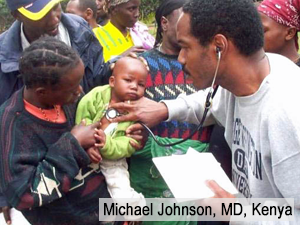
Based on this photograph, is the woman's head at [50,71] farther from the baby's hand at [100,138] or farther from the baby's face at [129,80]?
the baby's face at [129,80]

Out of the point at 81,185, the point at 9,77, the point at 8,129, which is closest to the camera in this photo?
the point at 8,129

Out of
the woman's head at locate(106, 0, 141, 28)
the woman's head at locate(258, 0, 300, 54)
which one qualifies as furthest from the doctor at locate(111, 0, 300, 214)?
the woman's head at locate(106, 0, 141, 28)

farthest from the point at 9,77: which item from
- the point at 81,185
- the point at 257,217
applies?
the point at 257,217

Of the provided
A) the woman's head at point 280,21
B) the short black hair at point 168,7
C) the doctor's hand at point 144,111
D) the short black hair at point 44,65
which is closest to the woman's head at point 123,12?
the short black hair at point 168,7

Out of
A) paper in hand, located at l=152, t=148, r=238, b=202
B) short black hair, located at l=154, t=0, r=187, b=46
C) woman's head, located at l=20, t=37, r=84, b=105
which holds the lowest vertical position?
paper in hand, located at l=152, t=148, r=238, b=202

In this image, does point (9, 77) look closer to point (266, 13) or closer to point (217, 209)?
point (217, 209)

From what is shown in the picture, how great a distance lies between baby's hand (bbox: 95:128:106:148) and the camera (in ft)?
6.52

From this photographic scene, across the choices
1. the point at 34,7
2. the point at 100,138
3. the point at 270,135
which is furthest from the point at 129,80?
the point at 270,135

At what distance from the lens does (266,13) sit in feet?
8.54

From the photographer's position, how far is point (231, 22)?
1.64 meters

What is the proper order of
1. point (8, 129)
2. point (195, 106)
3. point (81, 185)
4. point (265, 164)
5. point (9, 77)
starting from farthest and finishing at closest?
point (9, 77)
point (195, 106)
point (81, 185)
point (8, 129)
point (265, 164)

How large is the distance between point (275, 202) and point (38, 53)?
50.3 inches

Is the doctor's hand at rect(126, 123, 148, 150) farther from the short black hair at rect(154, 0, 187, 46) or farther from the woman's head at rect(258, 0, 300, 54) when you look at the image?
the woman's head at rect(258, 0, 300, 54)

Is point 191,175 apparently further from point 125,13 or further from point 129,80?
point 125,13
